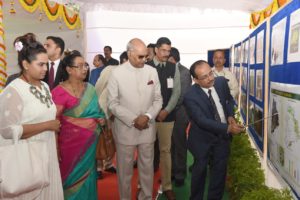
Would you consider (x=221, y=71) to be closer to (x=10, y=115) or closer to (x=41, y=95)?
(x=41, y=95)

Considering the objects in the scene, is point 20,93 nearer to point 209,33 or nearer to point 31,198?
point 31,198

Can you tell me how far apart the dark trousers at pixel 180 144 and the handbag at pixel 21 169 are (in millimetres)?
2297

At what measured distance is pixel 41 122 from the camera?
2.10 meters

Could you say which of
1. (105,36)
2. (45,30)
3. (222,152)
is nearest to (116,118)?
(222,152)

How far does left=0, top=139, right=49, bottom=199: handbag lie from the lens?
1.87m

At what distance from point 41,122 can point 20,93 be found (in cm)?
21

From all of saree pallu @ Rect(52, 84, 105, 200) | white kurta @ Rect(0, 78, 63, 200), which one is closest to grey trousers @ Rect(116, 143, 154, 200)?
saree pallu @ Rect(52, 84, 105, 200)

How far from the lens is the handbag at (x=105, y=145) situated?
3.02m

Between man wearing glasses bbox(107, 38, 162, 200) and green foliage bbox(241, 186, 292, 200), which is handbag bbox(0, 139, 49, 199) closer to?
man wearing glasses bbox(107, 38, 162, 200)

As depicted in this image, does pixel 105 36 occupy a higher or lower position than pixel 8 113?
higher

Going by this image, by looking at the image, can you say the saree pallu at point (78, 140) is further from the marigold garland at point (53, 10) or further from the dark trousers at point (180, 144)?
the marigold garland at point (53, 10)

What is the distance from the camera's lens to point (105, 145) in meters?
3.05

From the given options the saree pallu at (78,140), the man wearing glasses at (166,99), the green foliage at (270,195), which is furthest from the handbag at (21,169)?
the man wearing glasses at (166,99)

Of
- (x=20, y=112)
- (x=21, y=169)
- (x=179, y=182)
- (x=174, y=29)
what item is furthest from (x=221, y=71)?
(x=174, y=29)
